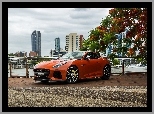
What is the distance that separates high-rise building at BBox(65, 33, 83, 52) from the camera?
954 centimetres

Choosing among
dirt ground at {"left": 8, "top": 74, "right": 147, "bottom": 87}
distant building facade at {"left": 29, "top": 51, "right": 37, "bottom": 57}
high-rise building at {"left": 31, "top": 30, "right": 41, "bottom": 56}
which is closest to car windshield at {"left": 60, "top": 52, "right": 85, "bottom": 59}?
dirt ground at {"left": 8, "top": 74, "right": 147, "bottom": 87}

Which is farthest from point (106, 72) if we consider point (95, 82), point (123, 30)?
point (123, 30)

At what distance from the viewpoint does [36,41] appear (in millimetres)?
9375

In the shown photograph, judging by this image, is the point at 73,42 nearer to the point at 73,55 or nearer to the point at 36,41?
the point at 36,41

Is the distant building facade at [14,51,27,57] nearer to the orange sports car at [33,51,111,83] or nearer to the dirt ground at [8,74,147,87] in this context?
the dirt ground at [8,74,147,87]

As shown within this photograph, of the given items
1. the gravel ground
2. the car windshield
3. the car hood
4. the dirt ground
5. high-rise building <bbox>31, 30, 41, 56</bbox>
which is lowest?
the gravel ground

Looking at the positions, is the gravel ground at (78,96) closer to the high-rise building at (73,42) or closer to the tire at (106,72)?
the tire at (106,72)

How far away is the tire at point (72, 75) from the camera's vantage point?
36.9 ft

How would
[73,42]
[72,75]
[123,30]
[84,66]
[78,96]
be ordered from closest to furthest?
[73,42], [78,96], [123,30], [72,75], [84,66]

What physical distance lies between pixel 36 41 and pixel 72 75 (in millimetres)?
2351

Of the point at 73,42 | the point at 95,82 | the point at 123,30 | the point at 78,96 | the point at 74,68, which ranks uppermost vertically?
the point at 123,30

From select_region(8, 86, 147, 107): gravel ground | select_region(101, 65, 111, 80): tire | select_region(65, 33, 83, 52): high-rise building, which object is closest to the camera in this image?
select_region(8, 86, 147, 107): gravel ground

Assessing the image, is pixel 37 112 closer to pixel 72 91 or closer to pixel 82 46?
pixel 72 91
